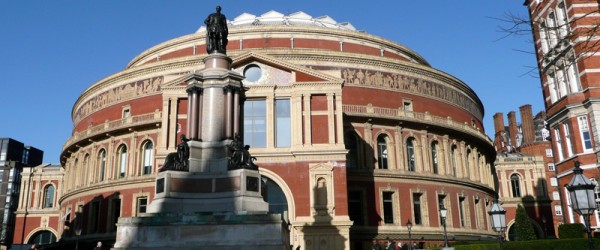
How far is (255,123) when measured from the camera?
33156 mm

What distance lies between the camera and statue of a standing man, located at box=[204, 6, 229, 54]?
1920cm

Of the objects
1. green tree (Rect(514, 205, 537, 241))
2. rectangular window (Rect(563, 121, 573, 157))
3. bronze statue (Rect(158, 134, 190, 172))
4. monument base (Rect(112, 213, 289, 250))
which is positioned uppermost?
rectangular window (Rect(563, 121, 573, 157))

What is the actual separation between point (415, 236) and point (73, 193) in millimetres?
30421

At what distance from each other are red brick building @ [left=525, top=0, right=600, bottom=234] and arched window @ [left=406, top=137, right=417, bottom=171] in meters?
10.6

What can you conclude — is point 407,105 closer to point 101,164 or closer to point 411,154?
point 411,154

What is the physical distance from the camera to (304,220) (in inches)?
1201

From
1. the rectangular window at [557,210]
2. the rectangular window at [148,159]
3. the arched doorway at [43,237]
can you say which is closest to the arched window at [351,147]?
the rectangular window at [148,159]

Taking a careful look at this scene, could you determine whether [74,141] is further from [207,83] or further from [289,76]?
[207,83]

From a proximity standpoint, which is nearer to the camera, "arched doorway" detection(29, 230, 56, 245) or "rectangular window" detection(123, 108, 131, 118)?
"rectangular window" detection(123, 108, 131, 118)

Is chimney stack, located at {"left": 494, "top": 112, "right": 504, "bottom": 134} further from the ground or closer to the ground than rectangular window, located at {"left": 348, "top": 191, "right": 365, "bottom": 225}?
further from the ground

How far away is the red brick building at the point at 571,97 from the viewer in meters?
31.2

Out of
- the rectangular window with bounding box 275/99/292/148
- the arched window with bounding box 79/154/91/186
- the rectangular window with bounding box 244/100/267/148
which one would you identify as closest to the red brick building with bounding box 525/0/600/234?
the rectangular window with bounding box 275/99/292/148

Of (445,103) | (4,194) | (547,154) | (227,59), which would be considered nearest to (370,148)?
(445,103)

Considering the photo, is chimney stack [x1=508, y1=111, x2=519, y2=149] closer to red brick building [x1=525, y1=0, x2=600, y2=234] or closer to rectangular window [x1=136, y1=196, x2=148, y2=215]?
red brick building [x1=525, y1=0, x2=600, y2=234]
